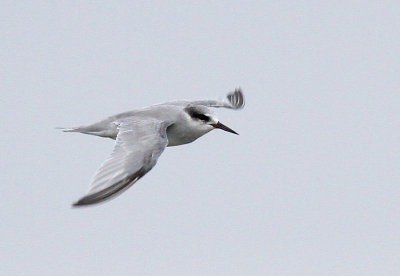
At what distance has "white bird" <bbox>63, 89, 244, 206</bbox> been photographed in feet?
37.8

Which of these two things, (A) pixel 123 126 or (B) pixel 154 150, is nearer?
(B) pixel 154 150

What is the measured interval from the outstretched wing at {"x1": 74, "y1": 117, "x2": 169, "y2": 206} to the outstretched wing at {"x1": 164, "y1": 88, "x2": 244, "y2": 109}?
8.10 ft

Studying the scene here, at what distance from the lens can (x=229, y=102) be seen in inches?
741

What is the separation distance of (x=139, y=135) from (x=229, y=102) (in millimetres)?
5523

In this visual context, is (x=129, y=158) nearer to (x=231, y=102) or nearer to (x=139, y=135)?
(x=139, y=135)

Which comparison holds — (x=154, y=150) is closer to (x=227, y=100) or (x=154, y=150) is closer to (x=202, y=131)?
(x=202, y=131)

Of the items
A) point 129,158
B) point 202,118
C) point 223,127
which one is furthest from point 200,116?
point 129,158

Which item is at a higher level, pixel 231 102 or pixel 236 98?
pixel 236 98

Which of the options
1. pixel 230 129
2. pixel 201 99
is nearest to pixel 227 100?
pixel 201 99

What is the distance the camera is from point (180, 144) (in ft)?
50.0

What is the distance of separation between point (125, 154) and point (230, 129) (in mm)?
3176

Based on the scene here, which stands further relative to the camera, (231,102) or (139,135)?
(231,102)

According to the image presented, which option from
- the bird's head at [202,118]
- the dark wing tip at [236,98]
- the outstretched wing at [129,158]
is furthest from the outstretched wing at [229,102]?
the outstretched wing at [129,158]

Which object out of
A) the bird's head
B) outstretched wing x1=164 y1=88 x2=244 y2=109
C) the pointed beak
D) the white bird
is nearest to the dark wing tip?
outstretched wing x1=164 y1=88 x2=244 y2=109
